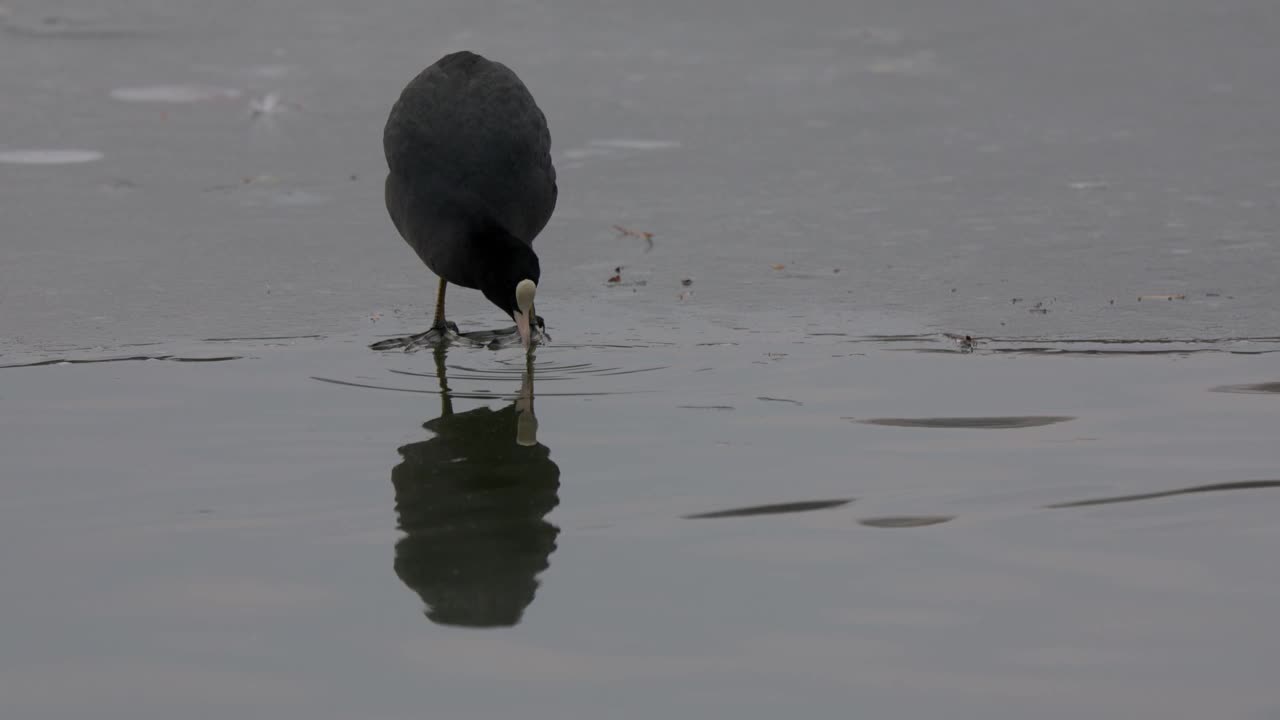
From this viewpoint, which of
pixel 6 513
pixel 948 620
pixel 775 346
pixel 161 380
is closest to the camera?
pixel 948 620

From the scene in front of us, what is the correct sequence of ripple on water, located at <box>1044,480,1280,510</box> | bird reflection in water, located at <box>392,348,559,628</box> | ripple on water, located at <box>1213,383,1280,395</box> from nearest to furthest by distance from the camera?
bird reflection in water, located at <box>392,348,559,628</box> → ripple on water, located at <box>1044,480,1280,510</box> → ripple on water, located at <box>1213,383,1280,395</box>

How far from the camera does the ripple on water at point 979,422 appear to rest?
3754mm

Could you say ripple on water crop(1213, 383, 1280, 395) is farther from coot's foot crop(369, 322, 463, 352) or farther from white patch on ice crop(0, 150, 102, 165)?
white patch on ice crop(0, 150, 102, 165)

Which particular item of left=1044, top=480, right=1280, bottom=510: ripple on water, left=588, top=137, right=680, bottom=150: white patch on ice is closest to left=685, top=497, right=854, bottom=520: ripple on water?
left=1044, top=480, right=1280, bottom=510: ripple on water

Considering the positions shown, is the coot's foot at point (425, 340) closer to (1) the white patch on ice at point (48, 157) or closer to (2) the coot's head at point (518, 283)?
(2) the coot's head at point (518, 283)

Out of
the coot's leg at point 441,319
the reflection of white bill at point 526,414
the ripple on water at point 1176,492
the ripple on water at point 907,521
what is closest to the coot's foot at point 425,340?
the coot's leg at point 441,319

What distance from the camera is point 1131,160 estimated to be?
7.08 meters

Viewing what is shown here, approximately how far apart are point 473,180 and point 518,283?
469 mm

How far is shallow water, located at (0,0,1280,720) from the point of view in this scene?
2473 millimetres

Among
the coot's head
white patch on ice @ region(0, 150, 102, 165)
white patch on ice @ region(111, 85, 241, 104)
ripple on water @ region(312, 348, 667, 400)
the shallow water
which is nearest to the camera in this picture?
the shallow water

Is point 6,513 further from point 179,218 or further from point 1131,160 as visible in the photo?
point 1131,160

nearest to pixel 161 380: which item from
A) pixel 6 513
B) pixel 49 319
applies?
pixel 49 319

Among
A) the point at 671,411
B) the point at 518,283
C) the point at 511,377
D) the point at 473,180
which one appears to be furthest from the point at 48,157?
the point at 671,411

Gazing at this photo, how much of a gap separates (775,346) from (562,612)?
6.82 ft
